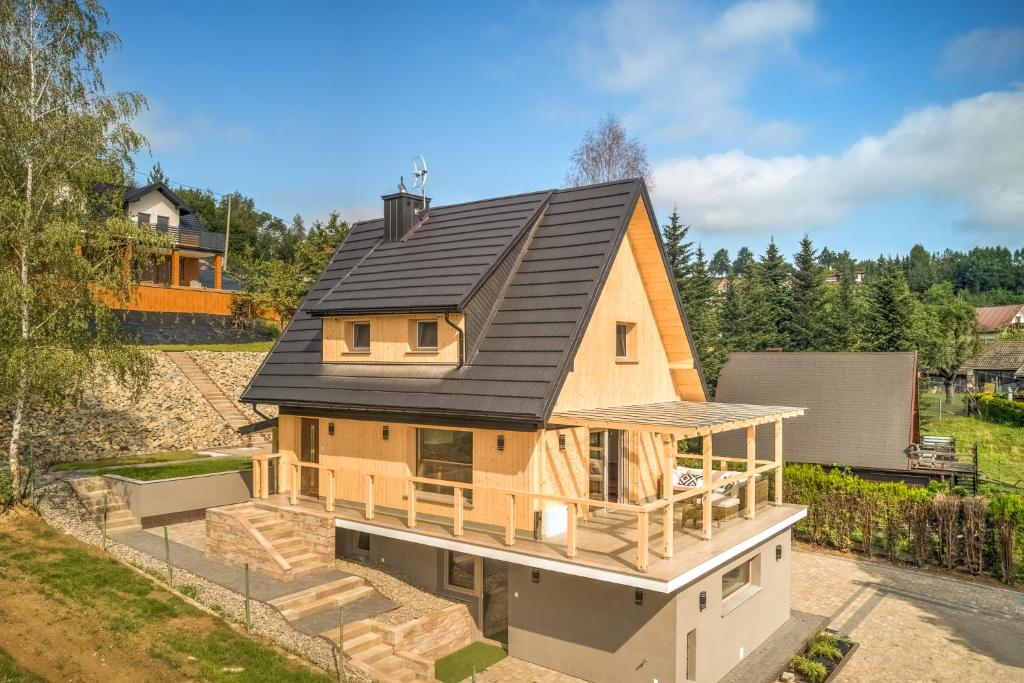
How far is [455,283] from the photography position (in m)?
13.5

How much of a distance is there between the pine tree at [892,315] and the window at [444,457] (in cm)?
4117

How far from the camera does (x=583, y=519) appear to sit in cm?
1274

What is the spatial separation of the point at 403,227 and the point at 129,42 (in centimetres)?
750

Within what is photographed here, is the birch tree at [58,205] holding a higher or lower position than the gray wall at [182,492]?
higher

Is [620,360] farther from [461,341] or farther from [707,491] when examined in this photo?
[707,491]

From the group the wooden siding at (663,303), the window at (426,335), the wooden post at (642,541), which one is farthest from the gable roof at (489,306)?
the wooden post at (642,541)

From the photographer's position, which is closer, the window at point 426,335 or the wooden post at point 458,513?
the wooden post at point 458,513

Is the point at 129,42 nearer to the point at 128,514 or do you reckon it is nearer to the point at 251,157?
the point at 251,157

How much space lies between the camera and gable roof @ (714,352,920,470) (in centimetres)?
2098

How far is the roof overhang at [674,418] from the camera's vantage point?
10.7m

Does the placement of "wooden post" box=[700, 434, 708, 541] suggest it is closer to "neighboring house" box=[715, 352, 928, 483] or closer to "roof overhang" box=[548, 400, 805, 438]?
"roof overhang" box=[548, 400, 805, 438]

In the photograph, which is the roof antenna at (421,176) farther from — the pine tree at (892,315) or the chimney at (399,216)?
the pine tree at (892,315)

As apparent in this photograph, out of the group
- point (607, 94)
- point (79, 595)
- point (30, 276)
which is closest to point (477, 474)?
point (79, 595)

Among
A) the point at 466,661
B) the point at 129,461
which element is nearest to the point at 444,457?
the point at 466,661
